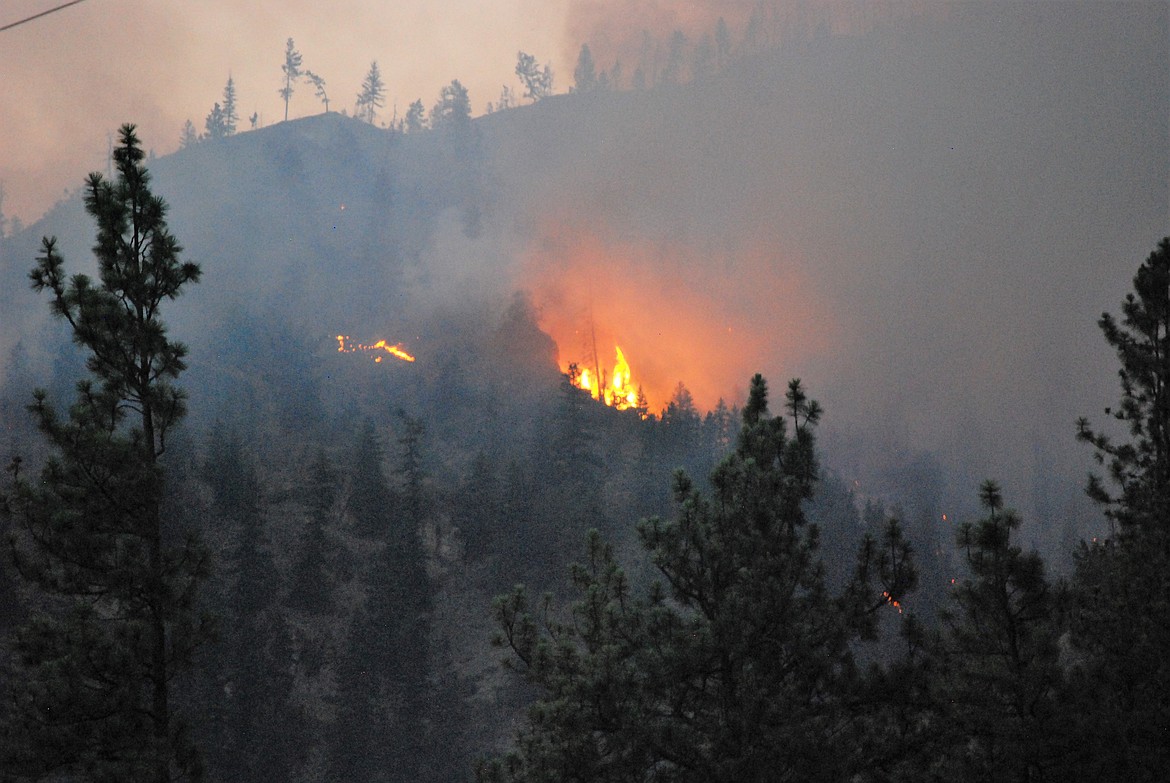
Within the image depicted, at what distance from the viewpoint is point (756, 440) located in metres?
13.7

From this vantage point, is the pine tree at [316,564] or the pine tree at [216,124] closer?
the pine tree at [316,564]

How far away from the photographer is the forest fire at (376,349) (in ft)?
392

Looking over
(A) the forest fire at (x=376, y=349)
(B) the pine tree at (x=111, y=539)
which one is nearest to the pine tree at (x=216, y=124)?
(A) the forest fire at (x=376, y=349)

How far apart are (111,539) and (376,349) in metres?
111

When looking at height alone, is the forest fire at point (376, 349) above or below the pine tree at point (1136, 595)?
above

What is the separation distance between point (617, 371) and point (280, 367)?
49021 mm

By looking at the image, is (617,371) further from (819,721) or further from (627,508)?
(819,721)

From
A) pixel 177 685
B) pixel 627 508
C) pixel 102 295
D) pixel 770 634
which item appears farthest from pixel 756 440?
pixel 627 508

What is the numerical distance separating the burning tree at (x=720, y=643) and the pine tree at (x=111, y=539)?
6.28m

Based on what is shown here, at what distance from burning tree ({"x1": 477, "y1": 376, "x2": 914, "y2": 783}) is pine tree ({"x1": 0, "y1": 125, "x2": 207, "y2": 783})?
20.6ft

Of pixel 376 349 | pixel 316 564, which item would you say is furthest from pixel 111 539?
pixel 376 349

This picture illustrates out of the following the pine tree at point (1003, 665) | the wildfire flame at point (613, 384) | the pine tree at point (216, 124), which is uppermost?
the pine tree at point (216, 124)

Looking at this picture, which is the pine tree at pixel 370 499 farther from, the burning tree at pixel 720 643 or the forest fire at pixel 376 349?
the burning tree at pixel 720 643

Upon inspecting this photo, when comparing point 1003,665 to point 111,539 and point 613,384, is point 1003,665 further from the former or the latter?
point 613,384
